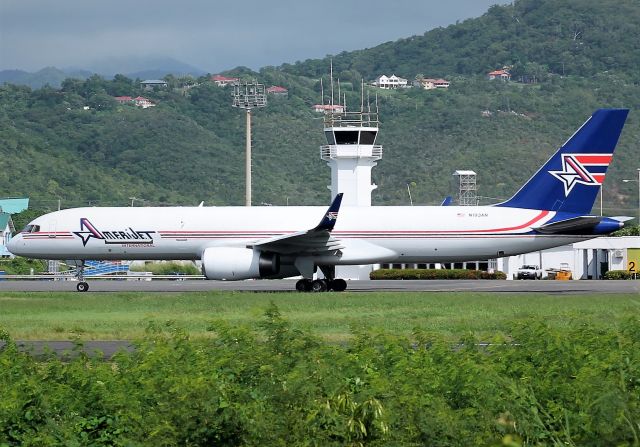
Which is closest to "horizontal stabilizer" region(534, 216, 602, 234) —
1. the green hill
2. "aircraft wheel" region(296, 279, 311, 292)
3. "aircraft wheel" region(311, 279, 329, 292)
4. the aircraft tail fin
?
the aircraft tail fin

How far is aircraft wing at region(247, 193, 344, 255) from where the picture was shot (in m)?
42.6

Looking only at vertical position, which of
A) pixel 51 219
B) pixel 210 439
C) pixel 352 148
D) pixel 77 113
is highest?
pixel 77 113

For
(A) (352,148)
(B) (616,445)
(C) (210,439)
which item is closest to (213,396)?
(C) (210,439)

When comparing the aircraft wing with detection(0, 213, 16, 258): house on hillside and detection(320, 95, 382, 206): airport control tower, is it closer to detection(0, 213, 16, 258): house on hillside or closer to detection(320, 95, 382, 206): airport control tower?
detection(320, 95, 382, 206): airport control tower

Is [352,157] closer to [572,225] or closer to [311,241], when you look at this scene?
[311,241]

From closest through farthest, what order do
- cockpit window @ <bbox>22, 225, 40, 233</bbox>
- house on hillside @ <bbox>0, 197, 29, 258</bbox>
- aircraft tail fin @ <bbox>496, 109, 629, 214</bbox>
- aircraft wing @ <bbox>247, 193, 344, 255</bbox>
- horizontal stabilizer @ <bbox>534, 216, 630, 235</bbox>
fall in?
horizontal stabilizer @ <bbox>534, 216, 630, 235</bbox>, aircraft wing @ <bbox>247, 193, 344, 255</bbox>, aircraft tail fin @ <bbox>496, 109, 629, 214</bbox>, cockpit window @ <bbox>22, 225, 40, 233</bbox>, house on hillside @ <bbox>0, 197, 29, 258</bbox>

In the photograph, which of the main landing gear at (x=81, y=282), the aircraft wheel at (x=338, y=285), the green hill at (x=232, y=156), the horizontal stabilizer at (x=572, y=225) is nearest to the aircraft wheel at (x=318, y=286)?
the aircraft wheel at (x=338, y=285)

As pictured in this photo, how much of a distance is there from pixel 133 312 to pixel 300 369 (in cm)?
2238

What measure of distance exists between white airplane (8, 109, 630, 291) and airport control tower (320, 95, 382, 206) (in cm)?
2052

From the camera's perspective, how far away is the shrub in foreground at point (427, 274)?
65.2 m

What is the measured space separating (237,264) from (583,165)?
44.6ft

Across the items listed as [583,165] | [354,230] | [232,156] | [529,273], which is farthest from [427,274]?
[232,156]

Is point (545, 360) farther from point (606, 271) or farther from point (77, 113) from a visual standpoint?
point (77, 113)

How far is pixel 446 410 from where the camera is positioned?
13.1 m
